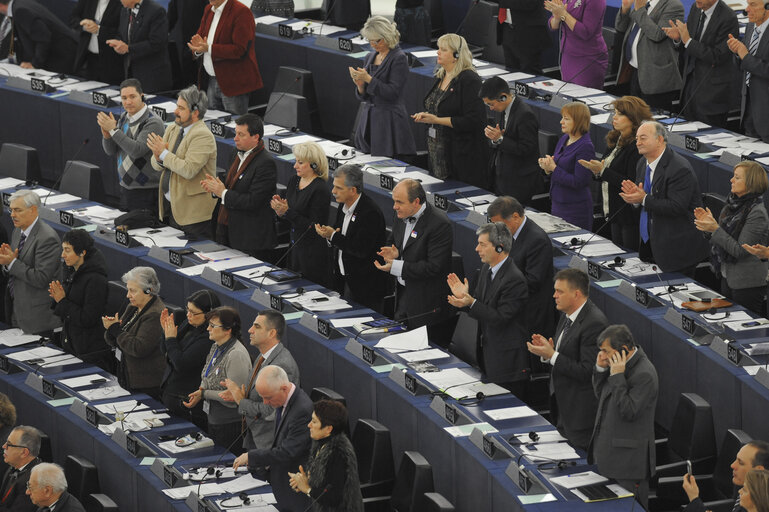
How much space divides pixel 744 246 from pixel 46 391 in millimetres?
4072

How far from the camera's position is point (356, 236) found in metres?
8.34

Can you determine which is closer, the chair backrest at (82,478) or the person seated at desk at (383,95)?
the chair backrest at (82,478)

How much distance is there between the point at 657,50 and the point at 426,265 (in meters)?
3.27

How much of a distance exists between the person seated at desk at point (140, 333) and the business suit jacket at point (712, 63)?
13.7 ft

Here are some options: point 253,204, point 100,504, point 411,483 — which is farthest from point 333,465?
point 253,204

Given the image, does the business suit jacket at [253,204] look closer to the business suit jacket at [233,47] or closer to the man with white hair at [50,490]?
the business suit jacket at [233,47]

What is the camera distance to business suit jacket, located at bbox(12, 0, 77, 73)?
12016 mm

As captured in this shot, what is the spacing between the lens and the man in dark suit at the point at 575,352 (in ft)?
22.2

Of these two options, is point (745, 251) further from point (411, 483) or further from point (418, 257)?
point (411, 483)

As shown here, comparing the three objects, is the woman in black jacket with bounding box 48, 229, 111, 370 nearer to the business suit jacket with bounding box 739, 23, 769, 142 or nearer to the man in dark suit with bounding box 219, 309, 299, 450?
the man in dark suit with bounding box 219, 309, 299, 450

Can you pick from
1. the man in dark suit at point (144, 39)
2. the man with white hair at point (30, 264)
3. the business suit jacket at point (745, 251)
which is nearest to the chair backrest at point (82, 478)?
the man with white hair at point (30, 264)

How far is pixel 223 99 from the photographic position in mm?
11008

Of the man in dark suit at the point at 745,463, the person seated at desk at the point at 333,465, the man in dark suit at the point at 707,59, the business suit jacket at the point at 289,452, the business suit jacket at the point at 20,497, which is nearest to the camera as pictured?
the man in dark suit at the point at 745,463

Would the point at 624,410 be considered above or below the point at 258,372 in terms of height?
above
